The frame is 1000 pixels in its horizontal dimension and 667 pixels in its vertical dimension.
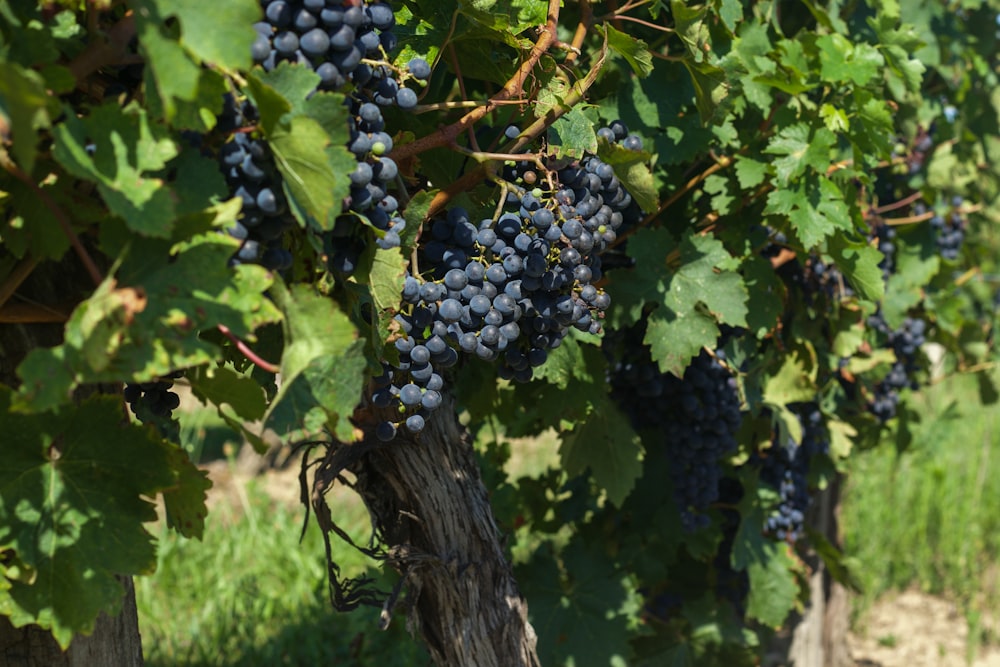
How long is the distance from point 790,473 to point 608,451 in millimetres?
822

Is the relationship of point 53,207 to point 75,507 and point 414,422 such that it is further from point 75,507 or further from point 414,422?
point 414,422

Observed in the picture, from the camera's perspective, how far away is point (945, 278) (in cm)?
367

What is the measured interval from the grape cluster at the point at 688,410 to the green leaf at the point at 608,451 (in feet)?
0.36

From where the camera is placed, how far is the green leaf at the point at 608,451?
2633 mm

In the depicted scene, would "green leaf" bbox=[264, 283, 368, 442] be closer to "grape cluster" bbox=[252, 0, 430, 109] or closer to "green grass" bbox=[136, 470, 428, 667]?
"grape cluster" bbox=[252, 0, 430, 109]

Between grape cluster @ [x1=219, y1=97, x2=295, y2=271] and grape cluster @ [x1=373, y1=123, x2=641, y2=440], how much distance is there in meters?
0.29

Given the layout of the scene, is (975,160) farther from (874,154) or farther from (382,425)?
(382,425)

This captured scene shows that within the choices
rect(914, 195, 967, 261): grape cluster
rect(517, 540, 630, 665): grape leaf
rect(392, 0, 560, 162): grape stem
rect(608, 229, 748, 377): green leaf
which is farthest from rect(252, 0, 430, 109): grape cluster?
rect(914, 195, 967, 261): grape cluster

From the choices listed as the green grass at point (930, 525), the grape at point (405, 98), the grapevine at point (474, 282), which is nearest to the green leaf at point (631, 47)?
the grapevine at point (474, 282)

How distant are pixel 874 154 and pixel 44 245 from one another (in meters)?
1.88

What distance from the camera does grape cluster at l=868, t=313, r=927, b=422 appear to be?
3500mm

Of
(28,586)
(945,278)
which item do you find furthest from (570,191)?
(945,278)

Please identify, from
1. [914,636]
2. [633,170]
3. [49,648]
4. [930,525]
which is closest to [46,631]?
[49,648]

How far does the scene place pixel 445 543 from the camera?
2086 millimetres
